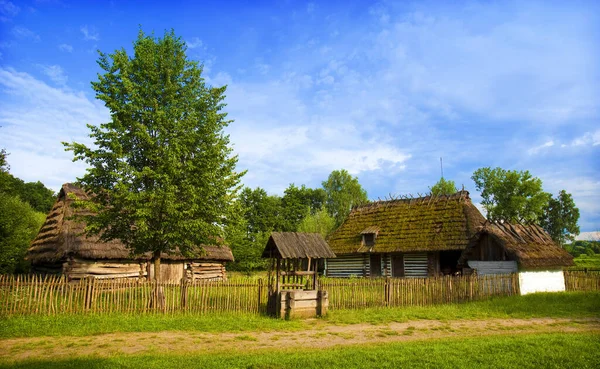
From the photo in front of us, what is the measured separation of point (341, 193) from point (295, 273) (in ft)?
159

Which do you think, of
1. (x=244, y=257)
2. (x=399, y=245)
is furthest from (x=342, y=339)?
(x=244, y=257)

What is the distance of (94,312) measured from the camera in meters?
13.9

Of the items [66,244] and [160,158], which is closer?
[160,158]

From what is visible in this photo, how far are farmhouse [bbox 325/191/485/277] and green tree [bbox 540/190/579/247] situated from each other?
179ft

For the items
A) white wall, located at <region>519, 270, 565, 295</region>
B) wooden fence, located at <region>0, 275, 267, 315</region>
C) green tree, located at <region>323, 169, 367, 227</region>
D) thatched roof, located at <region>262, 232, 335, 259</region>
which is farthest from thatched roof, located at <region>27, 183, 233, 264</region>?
green tree, located at <region>323, 169, 367, 227</region>

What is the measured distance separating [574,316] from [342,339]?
31.4 ft

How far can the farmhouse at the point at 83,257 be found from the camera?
20.8 metres

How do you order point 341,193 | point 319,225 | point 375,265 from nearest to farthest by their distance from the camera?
1. point 375,265
2. point 319,225
3. point 341,193

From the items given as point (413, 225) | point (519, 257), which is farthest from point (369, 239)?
point (519, 257)

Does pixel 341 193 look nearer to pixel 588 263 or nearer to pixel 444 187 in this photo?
pixel 444 187

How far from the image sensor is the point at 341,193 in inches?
2507

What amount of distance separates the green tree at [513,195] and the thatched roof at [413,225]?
866 inches

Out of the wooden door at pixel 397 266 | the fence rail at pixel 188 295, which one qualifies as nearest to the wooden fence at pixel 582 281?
the fence rail at pixel 188 295

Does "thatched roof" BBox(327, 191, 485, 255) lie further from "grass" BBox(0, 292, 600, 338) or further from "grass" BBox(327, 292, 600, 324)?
"grass" BBox(0, 292, 600, 338)
